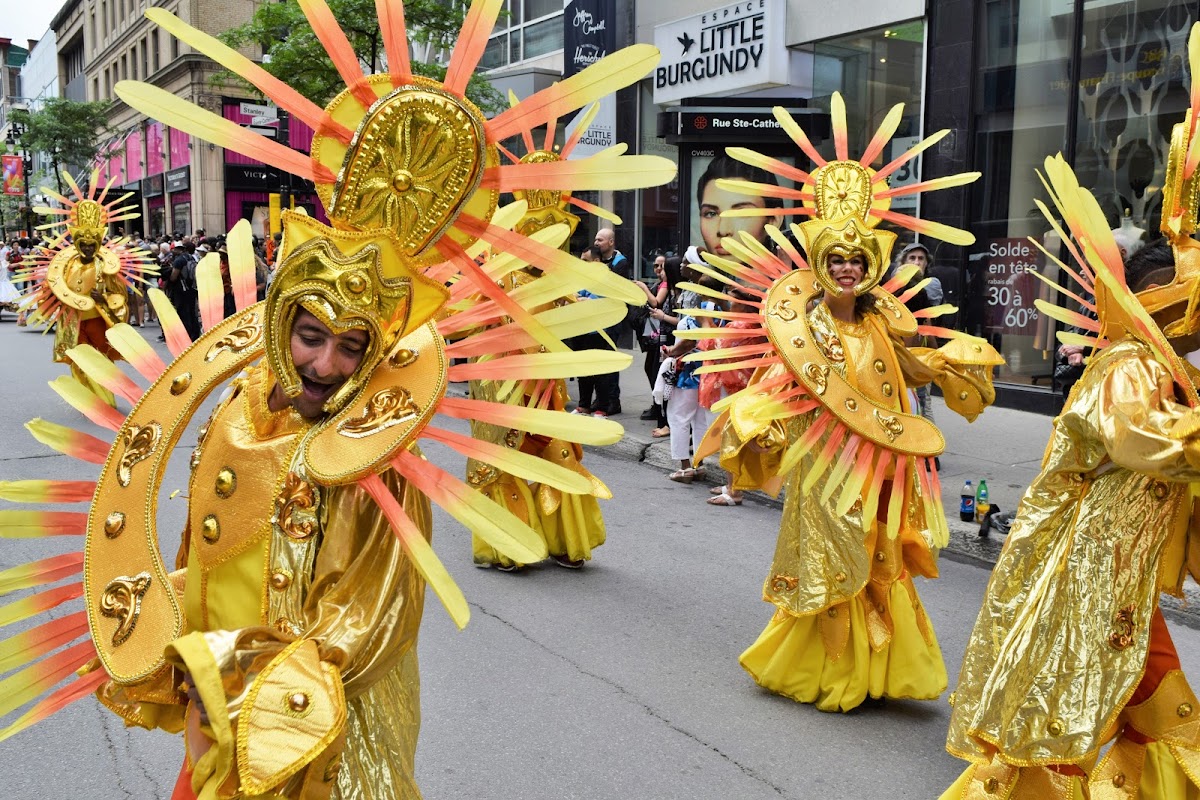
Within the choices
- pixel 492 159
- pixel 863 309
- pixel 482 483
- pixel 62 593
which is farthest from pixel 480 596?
pixel 492 159

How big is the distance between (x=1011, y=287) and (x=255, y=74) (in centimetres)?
969

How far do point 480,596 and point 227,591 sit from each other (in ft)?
11.4

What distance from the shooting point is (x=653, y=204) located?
50.1ft

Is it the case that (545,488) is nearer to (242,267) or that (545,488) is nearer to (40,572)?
(242,267)

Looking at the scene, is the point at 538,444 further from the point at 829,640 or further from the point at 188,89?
the point at 188,89

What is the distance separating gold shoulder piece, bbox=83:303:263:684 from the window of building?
50.0 feet

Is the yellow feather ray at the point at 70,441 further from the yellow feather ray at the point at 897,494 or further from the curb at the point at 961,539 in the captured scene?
the curb at the point at 961,539

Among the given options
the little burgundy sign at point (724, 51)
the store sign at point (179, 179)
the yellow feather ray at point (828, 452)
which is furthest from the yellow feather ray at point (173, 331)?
the store sign at point (179, 179)

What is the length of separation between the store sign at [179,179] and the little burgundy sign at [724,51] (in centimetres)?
2518

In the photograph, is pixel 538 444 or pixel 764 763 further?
pixel 538 444

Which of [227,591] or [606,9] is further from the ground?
[606,9]

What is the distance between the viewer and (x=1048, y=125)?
9930 millimetres

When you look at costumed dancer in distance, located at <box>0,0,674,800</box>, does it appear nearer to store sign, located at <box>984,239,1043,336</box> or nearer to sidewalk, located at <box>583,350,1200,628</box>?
sidewalk, located at <box>583,350,1200,628</box>

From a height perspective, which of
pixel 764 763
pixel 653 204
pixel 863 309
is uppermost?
pixel 653 204
